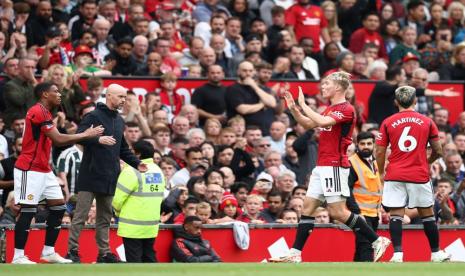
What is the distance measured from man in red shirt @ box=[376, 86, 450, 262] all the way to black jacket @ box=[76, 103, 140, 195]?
311 cm

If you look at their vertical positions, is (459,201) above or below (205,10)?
below

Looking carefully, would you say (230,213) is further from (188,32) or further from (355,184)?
(188,32)

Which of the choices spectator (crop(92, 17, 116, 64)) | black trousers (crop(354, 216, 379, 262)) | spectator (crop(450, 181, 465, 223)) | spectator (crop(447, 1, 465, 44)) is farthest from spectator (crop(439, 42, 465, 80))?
black trousers (crop(354, 216, 379, 262))

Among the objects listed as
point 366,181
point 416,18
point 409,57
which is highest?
point 416,18

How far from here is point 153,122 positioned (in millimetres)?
21734

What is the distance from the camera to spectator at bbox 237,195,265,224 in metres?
19.2

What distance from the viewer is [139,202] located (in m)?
16.9

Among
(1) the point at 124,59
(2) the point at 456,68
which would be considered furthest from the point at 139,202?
(2) the point at 456,68

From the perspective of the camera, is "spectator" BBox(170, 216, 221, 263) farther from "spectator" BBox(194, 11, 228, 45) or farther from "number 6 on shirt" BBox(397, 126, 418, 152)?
"spectator" BBox(194, 11, 228, 45)

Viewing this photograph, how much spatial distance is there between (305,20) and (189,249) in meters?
9.28

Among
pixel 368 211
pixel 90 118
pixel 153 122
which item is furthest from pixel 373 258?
pixel 153 122

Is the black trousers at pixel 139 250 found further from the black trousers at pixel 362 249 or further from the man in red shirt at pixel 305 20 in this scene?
the man in red shirt at pixel 305 20

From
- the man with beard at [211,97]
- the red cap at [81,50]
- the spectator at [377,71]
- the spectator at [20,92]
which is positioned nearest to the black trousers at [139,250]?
the spectator at [20,92]

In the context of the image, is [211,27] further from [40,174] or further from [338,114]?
[338,114]
